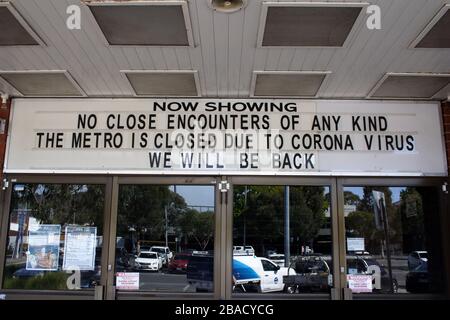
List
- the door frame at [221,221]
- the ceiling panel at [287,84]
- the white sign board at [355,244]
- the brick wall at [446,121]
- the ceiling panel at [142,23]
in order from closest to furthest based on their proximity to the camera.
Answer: the ceiling panel at [142,23] < the ceiling panel at [287,84] < the door frame at [221,221] < the white sign board at [355,244] < the brick wall at [446,121]

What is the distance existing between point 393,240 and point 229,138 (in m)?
1.98

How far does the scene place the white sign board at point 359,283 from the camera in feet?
15.4

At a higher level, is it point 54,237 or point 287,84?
point 287,84

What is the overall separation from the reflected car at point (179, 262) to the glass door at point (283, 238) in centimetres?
48

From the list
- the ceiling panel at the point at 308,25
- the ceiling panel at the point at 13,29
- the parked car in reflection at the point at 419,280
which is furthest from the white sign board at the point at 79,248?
the parked car in reflection at the point at 419,280

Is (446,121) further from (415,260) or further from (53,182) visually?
(53,182)

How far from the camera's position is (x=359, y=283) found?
471cm

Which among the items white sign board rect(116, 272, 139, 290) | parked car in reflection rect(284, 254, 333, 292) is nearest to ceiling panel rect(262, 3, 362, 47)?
parked car in reflection rect(284, 254, 333, 292)

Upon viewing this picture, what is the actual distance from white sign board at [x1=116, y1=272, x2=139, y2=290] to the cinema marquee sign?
1.04m

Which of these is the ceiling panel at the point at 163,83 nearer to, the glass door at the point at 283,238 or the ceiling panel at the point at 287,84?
the ceiling panel at the point at 287,84

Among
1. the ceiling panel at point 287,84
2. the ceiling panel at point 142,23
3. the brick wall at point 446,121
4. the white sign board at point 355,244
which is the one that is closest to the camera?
the ceiling panel at point 142,23

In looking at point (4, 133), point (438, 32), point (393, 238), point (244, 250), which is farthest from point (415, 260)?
point (4, 133)

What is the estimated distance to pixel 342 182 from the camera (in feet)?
16.0
